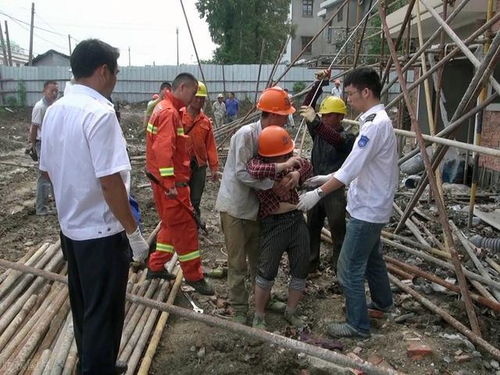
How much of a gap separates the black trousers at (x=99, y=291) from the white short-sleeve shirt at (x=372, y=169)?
1.55 meters

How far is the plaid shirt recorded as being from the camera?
3.25m

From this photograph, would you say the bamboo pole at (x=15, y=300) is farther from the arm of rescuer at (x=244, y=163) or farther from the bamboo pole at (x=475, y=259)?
the bamboo pole at (x=475, y=259)

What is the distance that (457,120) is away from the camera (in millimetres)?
3785

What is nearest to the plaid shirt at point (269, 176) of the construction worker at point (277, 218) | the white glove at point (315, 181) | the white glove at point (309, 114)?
the construction worker at point (277, 218)

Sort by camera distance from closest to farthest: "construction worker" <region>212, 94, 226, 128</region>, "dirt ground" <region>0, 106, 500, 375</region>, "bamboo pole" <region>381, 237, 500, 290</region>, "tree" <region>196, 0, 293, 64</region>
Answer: "dirt ground" <region>0, 106, 500, 375</region>, "bamboo pole" <region>381, 237, 500, 290</region>, "construction worker" <region>212, 94, 226, 128</region>, "tree" <region>196, 0, 293, 64</region>

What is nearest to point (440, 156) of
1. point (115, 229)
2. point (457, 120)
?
point (457, 120)

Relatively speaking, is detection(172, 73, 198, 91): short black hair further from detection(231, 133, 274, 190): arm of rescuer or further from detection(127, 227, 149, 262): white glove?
detection(127, 227, 149, 262): white glove

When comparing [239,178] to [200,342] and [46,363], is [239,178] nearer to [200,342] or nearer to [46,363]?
[200,342]

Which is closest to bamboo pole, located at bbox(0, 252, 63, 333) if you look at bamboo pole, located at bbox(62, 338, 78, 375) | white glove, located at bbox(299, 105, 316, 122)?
bamboo pole, located at bbox(62, 338, 78, 375)

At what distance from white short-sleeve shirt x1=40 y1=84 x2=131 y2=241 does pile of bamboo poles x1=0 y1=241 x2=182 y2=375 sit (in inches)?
39.6

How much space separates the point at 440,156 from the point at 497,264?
1394mm

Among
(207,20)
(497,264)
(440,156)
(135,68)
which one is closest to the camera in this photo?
(440,156)

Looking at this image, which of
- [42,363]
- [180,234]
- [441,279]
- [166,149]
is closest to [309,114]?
[166,149]

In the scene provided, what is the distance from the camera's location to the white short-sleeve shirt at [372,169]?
10.2 feet
